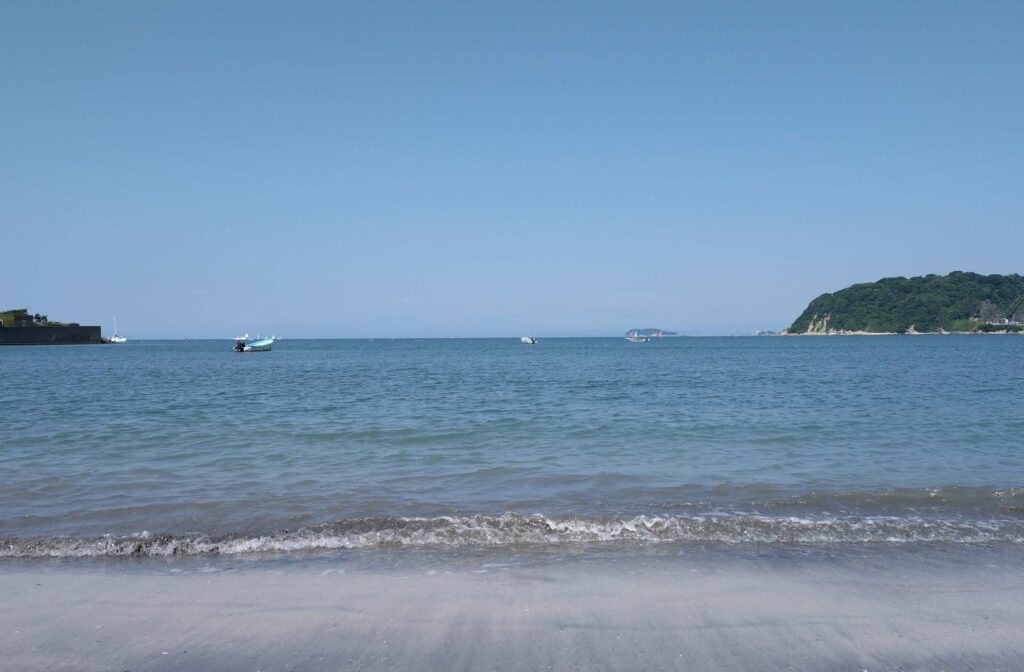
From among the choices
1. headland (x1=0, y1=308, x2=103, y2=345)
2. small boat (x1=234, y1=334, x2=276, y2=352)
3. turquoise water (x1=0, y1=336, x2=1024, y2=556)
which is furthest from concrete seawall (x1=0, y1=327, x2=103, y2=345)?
turquoise water (x1=0, y1=336, x2=1024, y2=556)

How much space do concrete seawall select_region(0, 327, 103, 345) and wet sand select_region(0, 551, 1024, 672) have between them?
477ft

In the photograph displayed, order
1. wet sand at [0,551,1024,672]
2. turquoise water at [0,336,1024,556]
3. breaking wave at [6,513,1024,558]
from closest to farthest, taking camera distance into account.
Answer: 1. wet sand at [0,551,1024,672]
2. breaking wave at [6,513,1024,558]
3. turquoise water at [0,336,1024,556]

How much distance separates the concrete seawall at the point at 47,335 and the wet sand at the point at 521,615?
5726 inches

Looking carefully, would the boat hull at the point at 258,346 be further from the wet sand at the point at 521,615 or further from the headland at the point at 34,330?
the wet sand at the point at 521,615

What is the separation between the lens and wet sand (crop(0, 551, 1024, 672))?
5.87 metres

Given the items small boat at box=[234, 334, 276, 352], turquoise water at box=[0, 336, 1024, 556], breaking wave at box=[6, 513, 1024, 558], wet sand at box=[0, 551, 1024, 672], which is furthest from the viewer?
small boat at box=[234, 334, 276, 352]

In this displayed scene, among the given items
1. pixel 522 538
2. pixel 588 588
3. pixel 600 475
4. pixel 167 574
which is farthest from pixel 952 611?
pixel 167 574

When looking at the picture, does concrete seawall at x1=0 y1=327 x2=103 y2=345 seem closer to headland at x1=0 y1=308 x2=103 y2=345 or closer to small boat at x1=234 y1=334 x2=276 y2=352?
headland at x1=0 y1=308 x2=103 y2=345

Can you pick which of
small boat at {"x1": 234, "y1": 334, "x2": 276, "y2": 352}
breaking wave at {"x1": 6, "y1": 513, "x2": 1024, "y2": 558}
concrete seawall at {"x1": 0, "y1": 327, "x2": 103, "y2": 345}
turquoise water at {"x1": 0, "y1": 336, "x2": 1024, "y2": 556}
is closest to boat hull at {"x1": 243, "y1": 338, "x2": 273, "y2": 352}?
small boat at {"x1": 234, "y1": 334, "x2": 276, "y2": 352}

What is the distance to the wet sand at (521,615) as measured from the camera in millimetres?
5867

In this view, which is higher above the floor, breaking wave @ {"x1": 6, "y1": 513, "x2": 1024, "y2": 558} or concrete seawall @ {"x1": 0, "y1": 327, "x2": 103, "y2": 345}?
concrete seawall @ {"x1": 0, "y1": 327, "x2": 103, "y2": 345}

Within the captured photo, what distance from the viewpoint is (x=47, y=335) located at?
136250 millimetres

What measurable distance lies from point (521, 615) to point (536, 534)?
3.17 m

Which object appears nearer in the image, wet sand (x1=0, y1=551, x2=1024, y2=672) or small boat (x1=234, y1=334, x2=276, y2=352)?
wet sand (x1=0, y1=551, x2=1024, y2=672)
